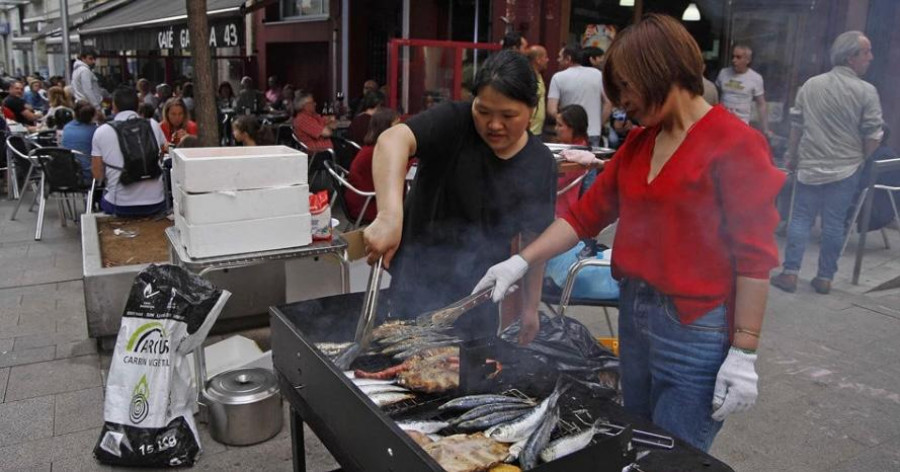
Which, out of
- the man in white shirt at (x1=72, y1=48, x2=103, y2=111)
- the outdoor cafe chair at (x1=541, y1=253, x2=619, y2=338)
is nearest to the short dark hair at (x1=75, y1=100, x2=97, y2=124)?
the man in white shirt at (x1=72, y1=48, x2=103, y2=111)

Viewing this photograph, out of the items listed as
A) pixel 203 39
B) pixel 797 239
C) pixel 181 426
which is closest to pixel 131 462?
pixel 181 426

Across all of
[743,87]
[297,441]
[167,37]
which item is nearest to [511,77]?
[297,441]

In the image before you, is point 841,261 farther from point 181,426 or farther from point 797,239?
point 181,426

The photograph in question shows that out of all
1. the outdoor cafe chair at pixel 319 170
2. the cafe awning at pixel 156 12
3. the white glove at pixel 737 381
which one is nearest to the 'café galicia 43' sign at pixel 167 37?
the cafe awning at pixel 156 12

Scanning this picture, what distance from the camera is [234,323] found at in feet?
15.6

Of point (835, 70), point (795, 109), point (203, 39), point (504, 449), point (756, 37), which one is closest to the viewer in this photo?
point (504, 449)

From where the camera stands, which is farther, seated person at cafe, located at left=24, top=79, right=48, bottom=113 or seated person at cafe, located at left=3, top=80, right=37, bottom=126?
seated person at cafe, located at left=24, top=79, right=48, bottom=113

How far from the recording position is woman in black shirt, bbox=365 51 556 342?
7.79ft

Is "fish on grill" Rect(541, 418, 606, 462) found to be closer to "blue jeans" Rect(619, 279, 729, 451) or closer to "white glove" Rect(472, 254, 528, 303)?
"blue jeans" Rect(619, 279, 729, 451)

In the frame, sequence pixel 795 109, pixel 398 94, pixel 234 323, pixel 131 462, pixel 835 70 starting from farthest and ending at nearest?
pixel 398 94 < pixel 795 109 < pixel 835 70 < pixel 234 323 < pixel 131 462

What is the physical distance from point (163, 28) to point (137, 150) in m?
4.91

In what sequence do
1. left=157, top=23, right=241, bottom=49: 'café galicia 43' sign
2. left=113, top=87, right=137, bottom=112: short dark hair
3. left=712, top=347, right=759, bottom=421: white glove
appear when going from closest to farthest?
left=712, top=347, right=759, bottom=421: white glove < left=113, top=87, right=137, bottom=112: short dark hair < left=157, top=23, right=241, bottom=49: 'café galicia 43' sign

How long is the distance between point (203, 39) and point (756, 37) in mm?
6107

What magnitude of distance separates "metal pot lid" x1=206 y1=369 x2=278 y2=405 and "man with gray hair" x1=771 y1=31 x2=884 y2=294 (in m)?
4.56
